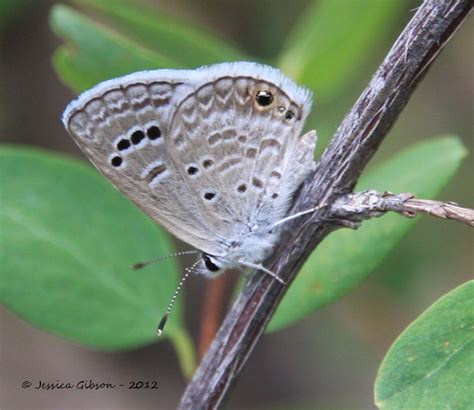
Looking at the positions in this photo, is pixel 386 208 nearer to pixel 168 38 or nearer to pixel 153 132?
pixel 153 132

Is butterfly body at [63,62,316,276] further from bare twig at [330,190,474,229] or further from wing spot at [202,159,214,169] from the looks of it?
bare twig at [330,190,474,229]

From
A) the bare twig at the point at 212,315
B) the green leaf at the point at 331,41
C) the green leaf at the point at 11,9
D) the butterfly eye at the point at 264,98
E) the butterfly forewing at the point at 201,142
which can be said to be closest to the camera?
the butterfly forewing at the point at 201,142

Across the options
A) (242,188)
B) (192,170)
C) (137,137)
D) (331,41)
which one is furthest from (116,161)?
(331,41)

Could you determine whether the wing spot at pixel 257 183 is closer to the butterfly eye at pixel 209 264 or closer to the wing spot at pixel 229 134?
the wing spot at pixel 229 134

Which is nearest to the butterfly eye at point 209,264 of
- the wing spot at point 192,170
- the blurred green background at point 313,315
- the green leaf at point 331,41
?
the wing spot at point 192,170

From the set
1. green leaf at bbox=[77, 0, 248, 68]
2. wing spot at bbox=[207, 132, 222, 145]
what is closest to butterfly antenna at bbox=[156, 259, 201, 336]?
wing spot at bbox=[207, 132, 222, 145]

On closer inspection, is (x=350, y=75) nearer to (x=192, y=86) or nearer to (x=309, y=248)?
(x=192, y=86)
